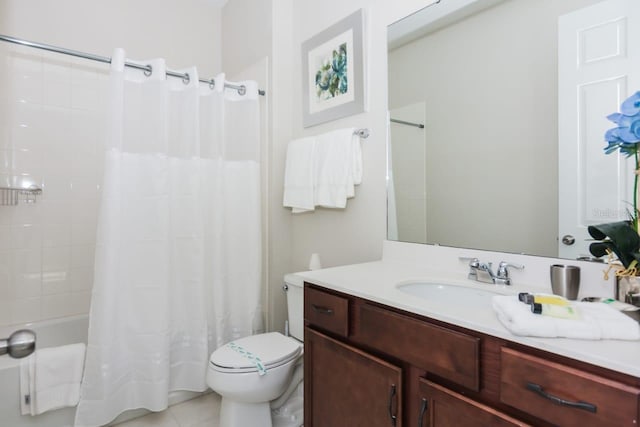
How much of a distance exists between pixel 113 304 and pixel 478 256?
1703 millimetres

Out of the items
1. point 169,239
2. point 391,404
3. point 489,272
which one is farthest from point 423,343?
point 169,239

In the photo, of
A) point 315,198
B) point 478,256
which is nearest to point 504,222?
point 478,256

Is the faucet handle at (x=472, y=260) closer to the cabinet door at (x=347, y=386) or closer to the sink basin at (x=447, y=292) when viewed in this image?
the sink basin at (x=447, y=292)

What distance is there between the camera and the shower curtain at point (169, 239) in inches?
68.1

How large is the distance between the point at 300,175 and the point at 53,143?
1.62 meters

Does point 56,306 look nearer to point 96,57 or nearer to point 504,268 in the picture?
point 96,57

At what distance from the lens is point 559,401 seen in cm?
71

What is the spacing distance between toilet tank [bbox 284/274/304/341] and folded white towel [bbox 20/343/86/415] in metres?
1.05

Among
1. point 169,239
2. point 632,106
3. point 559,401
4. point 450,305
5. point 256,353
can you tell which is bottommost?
point 256,353

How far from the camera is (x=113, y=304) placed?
5.70ft

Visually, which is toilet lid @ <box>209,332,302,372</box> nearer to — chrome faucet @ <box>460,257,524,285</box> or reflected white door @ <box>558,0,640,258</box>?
chrome faucet @ <box>460,257,524,285</box>

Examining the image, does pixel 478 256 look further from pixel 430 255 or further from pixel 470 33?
pixel 470 33

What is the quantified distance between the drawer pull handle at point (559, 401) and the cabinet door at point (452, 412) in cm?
9

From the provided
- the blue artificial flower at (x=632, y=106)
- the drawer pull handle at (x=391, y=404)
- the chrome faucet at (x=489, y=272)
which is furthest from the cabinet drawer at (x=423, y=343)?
the blue artificial flower at (x=632, y=106)
